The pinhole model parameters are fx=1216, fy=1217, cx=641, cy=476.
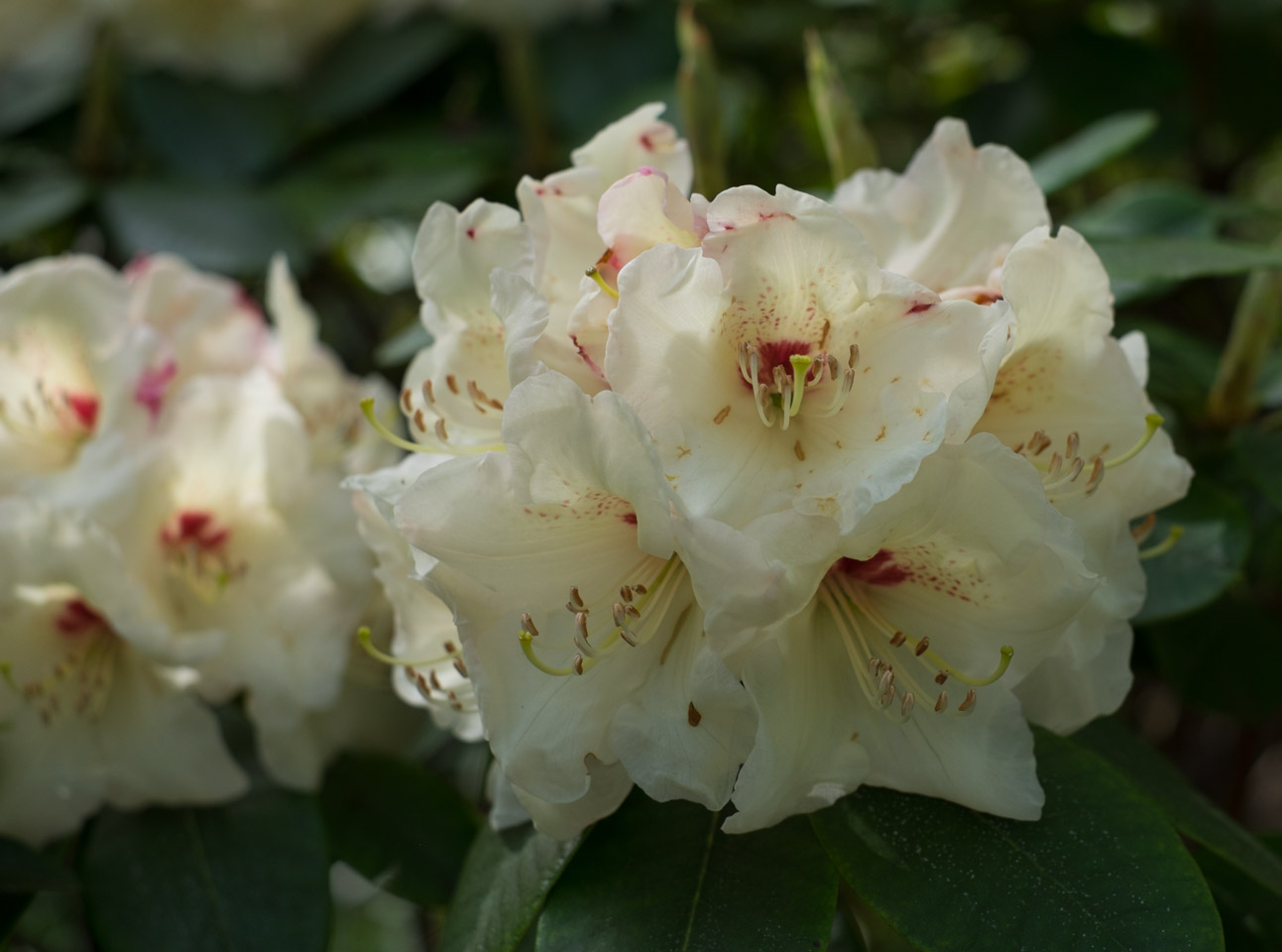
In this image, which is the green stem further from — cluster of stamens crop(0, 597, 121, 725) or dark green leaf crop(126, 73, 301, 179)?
dark green leaf crop(126, 73, 301, 179)

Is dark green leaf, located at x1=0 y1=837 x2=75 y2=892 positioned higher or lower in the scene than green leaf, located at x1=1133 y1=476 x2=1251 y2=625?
lower

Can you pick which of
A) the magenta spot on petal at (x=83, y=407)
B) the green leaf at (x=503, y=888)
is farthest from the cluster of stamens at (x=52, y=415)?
the green leaf at (x=503, y=888)

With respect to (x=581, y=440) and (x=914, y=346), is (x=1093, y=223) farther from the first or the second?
(x=581, y=440)

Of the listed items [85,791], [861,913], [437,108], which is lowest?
[861,913]

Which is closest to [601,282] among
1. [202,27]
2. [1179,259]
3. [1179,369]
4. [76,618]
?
[1179,259]

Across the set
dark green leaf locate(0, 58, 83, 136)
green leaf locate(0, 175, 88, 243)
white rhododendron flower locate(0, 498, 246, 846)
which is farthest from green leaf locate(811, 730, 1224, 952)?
dark green leaf locate(0, 58, 83, 136)

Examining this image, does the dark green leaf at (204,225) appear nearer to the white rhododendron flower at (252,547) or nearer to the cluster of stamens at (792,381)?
the white rhododendron flower at (252,547)

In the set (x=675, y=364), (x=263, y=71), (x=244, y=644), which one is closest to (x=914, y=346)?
(x=675, y=364)
